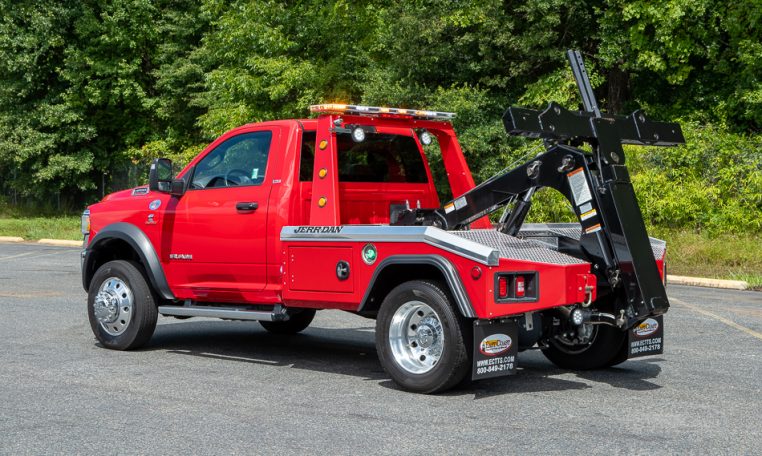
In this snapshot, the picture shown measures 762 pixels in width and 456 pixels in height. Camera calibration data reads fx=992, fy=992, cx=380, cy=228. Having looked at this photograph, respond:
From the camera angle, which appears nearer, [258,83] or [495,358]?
[495,358]

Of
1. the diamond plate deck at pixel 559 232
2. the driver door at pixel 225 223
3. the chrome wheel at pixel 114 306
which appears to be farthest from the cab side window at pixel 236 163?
the diamond plate deck at pixel 559 232

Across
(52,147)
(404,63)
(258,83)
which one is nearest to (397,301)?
(404,63)

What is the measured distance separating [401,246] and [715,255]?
43.2 feet

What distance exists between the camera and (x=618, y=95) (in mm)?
27891

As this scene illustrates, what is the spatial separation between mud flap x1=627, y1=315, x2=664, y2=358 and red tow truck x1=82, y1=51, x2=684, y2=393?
2 cm

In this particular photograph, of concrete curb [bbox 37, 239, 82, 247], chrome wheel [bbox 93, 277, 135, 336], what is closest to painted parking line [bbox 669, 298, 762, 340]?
chrome wheel [bbox 93, 277, 135, 336]

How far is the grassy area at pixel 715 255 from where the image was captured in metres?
18.1

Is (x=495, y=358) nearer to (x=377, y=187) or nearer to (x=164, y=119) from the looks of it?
(x=377, y=187)

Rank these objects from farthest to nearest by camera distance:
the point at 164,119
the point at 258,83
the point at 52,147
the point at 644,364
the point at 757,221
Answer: the point at 164,119 < the point at 52,147 < the point at 258,83 < the point at 757,221 < the point at 644,364

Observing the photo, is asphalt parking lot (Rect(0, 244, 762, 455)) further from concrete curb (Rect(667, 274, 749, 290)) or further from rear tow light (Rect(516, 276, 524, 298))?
concrete curb (Rect(667, 274, 749, 290))

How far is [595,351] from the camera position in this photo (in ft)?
27.7

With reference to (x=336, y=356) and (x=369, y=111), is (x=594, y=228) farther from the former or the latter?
(x=336, y=356)

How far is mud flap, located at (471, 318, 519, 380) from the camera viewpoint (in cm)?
698

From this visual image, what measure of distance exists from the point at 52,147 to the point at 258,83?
39.9ft
